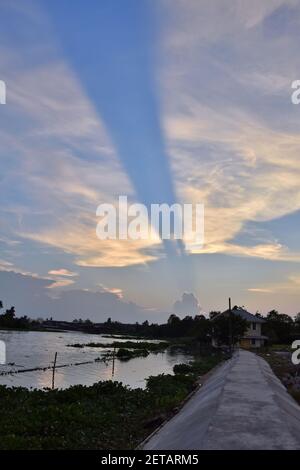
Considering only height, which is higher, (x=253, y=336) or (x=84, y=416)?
(x=253, y=336)

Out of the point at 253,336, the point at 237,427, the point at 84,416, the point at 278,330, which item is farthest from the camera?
the point at 278,330

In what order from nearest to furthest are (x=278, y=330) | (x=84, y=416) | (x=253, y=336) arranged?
(x=84, y=416) < (x=253, y=336) < (x=278, y=330)

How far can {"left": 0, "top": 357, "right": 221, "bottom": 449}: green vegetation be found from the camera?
1727cm

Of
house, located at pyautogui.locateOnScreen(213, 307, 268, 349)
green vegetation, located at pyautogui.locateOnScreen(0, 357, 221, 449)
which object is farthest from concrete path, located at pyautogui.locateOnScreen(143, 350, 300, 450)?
house, located at pyautogui.locateOnScreen(213, 307, 268, 349)

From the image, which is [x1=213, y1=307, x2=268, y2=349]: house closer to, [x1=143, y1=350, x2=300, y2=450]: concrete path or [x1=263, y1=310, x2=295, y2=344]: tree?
[x1=263, y1=310, x2=295, y2=344]: tree

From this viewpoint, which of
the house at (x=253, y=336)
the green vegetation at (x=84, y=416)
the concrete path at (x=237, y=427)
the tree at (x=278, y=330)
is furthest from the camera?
the tree at (x=278, y=330)

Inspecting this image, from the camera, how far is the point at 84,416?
21.0 metres

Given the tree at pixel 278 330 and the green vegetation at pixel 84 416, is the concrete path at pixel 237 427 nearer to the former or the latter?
the green vegetation at pixel 84 416

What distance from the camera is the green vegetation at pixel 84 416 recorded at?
17.3 meters

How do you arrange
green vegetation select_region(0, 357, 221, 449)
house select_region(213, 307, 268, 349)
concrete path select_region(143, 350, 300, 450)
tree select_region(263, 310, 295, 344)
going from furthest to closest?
tree select_region(263, 310, 295, 344), house select_region(213, 307, 268, 349), green vegetation select_region(0, 357, 221, 449), concrete path select_region(143, 350, 300, 450)

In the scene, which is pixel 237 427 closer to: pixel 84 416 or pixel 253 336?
pixel 84 416

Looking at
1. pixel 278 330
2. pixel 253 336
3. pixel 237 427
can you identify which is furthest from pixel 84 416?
pixel 278 330

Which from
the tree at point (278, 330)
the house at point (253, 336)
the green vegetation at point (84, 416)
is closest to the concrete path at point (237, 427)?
the green vegetation at point (84, 416)

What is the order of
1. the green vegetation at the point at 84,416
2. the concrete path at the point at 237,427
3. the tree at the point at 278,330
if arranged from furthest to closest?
1. the tree at the point at 278,330
2. the green vegetation at the point at 84,416
3. the concrete path at the point at 237,427
